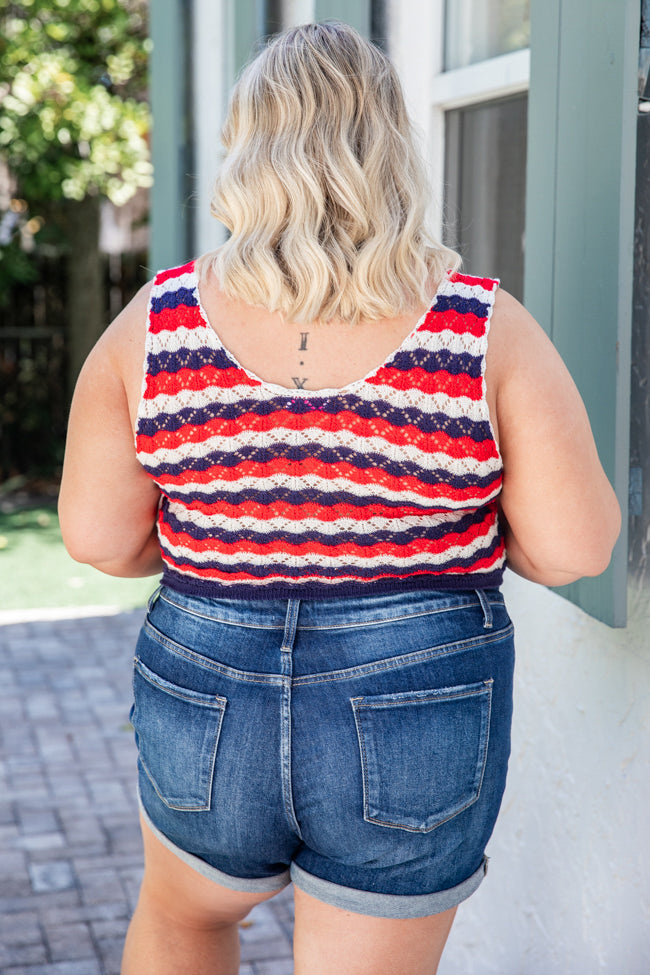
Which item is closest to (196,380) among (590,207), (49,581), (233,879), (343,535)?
(343,535)

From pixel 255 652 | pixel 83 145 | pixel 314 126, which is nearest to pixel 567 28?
pixel 314 126

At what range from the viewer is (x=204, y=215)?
4840mm

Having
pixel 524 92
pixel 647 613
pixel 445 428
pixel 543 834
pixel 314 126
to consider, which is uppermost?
pixel 524 92

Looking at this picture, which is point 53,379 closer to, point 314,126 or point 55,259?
point 55,259

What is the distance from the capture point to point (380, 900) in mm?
1482

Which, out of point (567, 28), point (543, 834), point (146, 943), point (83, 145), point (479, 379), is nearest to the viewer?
point (479, 379)

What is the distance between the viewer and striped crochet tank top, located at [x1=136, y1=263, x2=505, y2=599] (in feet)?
4.60

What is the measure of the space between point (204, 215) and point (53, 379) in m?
6.76

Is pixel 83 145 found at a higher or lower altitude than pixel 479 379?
higher

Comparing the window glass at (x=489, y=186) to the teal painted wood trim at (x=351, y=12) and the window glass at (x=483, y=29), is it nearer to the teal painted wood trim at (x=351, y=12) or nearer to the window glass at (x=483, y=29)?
the window glass at (x=483, y=29)

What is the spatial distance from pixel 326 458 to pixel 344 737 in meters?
0.36

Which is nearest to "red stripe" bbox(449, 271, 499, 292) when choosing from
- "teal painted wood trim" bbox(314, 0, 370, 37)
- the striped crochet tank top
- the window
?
the striped crochet tank top

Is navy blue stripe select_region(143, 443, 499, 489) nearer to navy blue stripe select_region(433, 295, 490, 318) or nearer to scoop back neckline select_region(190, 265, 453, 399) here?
scoop back neckline select_region(190, 265, 453, 399)

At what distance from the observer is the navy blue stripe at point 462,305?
1.41m
